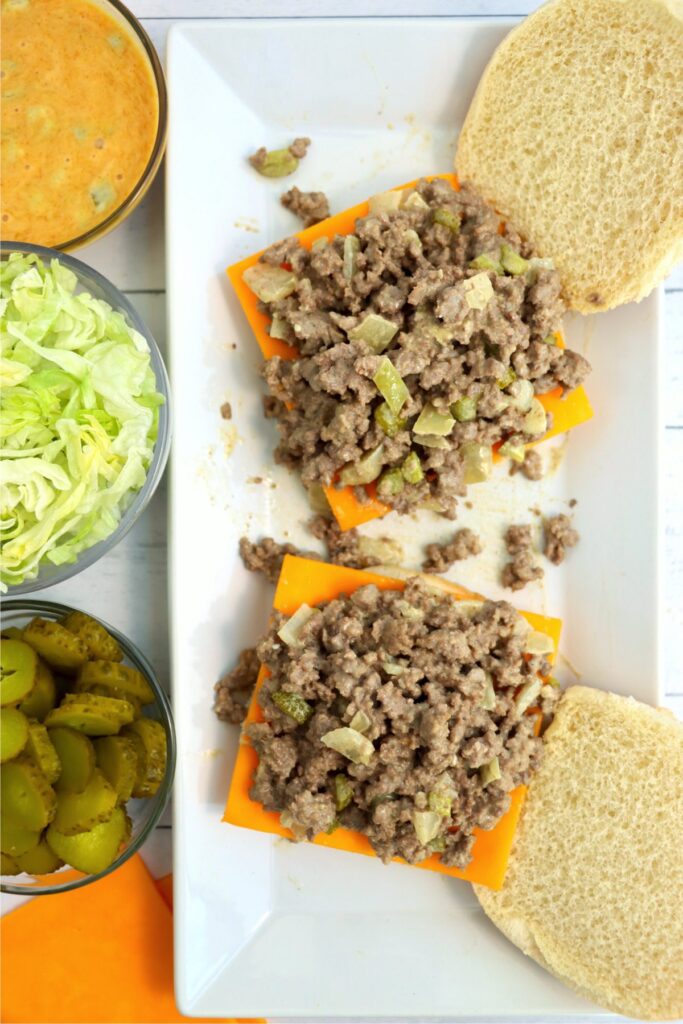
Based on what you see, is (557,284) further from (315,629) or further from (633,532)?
(315,629)

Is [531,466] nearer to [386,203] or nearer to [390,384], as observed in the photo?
[390,384]

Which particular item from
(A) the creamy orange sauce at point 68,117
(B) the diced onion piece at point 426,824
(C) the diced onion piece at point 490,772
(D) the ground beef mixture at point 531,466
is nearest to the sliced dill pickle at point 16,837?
(B) the diced onion piece at point 426,824

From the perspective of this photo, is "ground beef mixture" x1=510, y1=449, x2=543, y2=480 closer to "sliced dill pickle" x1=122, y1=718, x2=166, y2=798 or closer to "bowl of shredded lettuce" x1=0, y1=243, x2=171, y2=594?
"bowl of shredded lettuce" x1=0, y1=243, x2=171, y2=594

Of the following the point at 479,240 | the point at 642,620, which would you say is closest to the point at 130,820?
the point at 642,620

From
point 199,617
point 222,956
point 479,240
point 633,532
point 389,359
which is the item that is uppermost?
point 479,240

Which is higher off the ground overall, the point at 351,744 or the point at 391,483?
the point at 391,483

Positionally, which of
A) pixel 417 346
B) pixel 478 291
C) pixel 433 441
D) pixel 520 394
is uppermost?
pixel 478 291

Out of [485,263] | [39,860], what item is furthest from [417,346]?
[39,860]

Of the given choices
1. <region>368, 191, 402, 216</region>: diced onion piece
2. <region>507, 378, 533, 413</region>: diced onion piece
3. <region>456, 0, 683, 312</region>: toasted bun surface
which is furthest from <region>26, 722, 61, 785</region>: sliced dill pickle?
<region>456, 0, 683, 312</region>: toasted bun surface
